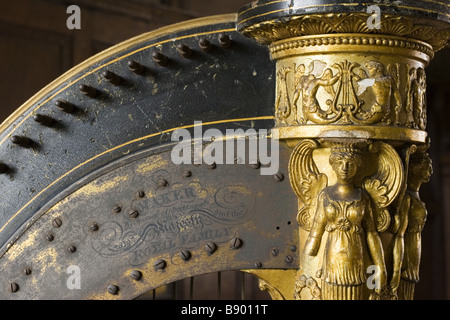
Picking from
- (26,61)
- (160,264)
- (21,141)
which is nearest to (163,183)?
(160,264)

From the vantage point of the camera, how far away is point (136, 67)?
166 centimetres

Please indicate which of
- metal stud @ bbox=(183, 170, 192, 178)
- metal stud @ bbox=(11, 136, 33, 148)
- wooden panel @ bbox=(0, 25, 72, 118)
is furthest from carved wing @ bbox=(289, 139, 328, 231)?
wooden panel @ bbox=(0, 25, 72, 118)

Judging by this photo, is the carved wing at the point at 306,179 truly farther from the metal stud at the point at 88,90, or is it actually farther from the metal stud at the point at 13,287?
the metal stud at the point at 13,287

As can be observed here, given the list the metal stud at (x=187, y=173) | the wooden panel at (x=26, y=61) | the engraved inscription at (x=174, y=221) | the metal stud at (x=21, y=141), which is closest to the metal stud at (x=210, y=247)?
the engraved inscription at (x=174, y=221)

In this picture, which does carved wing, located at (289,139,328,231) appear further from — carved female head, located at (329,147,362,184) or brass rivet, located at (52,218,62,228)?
brass rivet, located at (52,218,62,228)

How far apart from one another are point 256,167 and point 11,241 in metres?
0.59

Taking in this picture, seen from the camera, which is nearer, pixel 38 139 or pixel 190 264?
pixel 190 264

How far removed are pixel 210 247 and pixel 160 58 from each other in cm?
39

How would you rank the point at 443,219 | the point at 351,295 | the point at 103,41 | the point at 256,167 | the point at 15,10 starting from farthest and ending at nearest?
the point at 443,219
the point at 103,41
the point at 15,10
the point at 256,167
the point at 351,295

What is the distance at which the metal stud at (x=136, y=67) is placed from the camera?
1.66 meters

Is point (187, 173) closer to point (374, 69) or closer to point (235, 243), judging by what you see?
point (235, 243)
